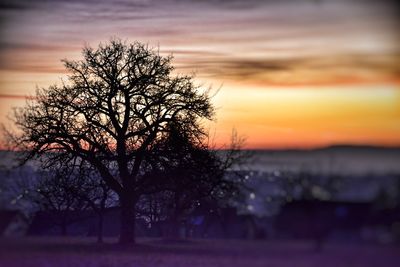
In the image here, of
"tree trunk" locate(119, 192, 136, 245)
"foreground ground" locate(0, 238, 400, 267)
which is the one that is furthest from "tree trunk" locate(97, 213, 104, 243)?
"tree trunk" locate(119, 192, 136, 245)

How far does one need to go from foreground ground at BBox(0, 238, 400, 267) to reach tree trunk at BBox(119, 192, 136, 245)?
500 mm

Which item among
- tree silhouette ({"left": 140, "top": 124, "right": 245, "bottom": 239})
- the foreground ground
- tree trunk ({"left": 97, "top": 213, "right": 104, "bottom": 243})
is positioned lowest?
the foreground ground

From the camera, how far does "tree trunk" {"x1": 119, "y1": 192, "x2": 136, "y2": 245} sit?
22344 mm

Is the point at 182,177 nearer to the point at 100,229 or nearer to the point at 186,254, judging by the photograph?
the point at 100,229

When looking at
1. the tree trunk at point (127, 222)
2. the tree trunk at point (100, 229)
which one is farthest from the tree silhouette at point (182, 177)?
the tree trunk at point (100, 229)

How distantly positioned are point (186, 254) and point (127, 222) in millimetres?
3161

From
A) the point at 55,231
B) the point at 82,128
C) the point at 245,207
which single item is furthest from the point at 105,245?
the point at 245,207

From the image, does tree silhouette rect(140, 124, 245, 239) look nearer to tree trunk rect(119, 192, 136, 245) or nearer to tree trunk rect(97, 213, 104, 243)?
tree trunk rect(119, 192, 136, 245)

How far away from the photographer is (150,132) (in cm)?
2530

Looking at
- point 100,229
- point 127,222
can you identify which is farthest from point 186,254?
point 100,229

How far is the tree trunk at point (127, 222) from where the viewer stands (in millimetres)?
22344

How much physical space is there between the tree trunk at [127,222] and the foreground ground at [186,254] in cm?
50

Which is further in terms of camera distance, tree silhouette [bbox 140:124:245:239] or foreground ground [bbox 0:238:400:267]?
tree silhouette [bbox 140:124:245:239]

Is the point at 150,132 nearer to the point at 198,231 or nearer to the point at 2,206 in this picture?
the point at 198,231
